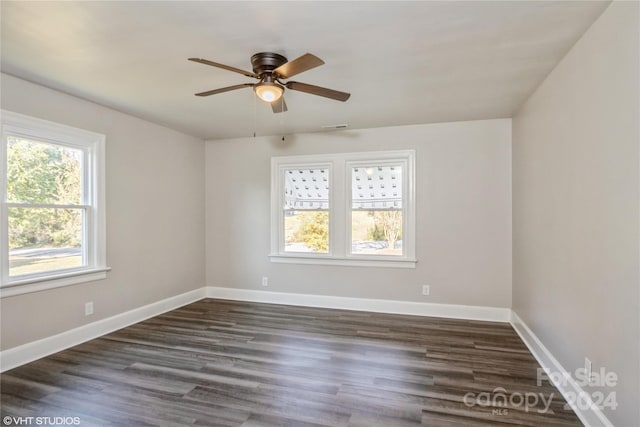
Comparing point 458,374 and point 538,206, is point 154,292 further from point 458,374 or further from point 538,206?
point 538,206

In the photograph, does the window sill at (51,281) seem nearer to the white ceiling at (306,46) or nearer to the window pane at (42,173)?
the window pane at (42,173)

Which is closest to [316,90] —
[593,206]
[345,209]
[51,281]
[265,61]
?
[265,61]

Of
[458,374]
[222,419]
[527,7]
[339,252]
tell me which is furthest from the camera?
[339,252]

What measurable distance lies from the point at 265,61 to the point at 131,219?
9.26 ft

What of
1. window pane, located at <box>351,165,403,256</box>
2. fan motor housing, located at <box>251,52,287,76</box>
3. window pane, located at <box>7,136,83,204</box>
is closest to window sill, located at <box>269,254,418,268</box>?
window pane, located at <box>351,165,403,256</box>

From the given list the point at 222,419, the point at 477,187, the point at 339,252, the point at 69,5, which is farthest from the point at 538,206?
the point at 69,5

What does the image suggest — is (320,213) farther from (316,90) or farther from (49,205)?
(49,205)

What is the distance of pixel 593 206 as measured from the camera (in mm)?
2035

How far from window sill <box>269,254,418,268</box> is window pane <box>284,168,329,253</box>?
130 mm

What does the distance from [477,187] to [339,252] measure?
6.71 feet

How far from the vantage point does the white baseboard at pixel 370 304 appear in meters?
4.23

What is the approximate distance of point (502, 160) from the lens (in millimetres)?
4164

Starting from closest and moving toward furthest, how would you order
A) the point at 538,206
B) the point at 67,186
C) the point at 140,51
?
1. the point at 140,51
2. the point at 538,206
3. the point at 67,186

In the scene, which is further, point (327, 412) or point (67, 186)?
point (67, 186)
